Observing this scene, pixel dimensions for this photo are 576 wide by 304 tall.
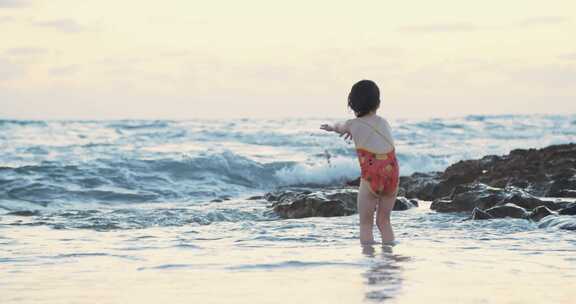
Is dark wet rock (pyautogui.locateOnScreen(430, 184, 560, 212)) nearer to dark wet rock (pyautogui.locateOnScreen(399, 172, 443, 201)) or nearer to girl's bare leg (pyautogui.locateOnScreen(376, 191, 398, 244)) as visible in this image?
dark wet rock (pyautogui.locateOnScreen(399, 172, 443, 201))

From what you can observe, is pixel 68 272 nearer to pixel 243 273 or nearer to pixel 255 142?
pixel 243 273

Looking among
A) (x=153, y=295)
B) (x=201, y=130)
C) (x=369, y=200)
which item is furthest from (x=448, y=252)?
(x=201, y=130)

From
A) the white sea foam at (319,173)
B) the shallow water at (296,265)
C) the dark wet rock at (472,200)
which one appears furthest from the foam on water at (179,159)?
the shallow water at (296,265)

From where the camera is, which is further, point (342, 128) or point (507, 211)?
point (507, 211)

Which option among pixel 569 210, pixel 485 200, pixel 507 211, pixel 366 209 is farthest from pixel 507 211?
pixel 366 209

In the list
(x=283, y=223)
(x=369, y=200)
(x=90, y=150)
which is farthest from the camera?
(x=90, y=150)

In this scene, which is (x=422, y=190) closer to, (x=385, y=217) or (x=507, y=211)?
(x=507, y=211)

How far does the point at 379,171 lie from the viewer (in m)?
6.67

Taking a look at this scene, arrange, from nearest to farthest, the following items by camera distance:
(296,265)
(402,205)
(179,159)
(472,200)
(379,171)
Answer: (296,265) < (379,171) < (472,200) < (402,205) < (179,159)

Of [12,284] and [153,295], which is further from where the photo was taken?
[12,284]

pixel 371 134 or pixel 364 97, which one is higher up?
pixel 364 97

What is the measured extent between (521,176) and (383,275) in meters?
7.58

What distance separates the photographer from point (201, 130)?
32844 mm

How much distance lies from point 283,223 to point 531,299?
478 cm
